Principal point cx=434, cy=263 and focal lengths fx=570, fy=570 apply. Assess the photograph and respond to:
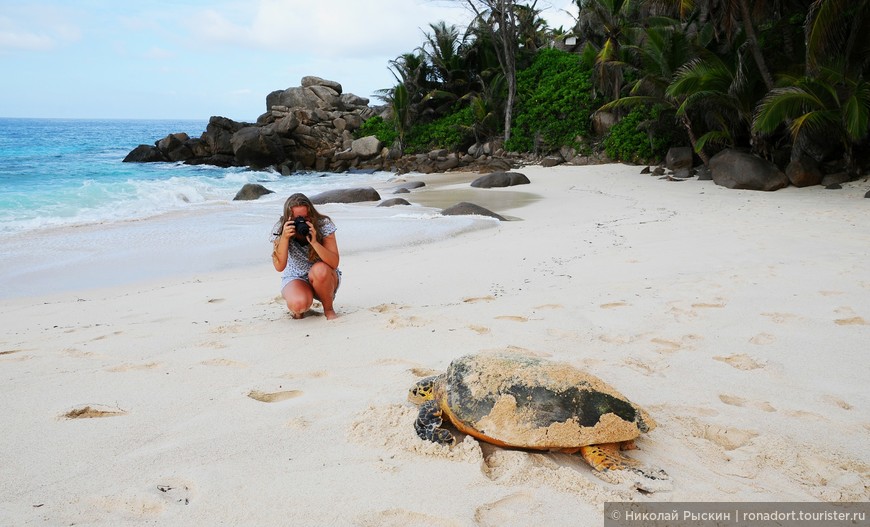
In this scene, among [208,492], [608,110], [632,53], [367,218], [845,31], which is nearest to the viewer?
[208,492]

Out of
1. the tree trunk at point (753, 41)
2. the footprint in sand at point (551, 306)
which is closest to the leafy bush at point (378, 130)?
the tree trunk at point (753, 41)

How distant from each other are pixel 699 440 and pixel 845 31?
11760 mm

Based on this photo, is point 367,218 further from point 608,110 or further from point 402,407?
point 608,110

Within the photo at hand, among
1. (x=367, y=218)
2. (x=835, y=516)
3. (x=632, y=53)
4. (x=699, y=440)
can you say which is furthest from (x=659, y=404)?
(x=632, y=53)

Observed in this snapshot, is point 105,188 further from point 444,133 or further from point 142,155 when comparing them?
point 142,155

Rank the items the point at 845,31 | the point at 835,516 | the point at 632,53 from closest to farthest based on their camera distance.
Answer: the point at 835,516
the point at 845,31
the point at 632,53

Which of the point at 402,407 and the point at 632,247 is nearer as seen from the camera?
the point at 402,407

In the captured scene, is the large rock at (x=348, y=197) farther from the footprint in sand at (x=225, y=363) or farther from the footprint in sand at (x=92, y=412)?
the footprint in sand at (x=92, y=412)

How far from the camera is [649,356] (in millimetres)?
3312

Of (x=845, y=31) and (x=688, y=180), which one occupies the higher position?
(x=845, y=31)

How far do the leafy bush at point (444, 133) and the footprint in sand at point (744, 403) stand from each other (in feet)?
71.4

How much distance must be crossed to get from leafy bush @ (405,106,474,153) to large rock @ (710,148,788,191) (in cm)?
1297

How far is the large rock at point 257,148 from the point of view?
24.9 meters

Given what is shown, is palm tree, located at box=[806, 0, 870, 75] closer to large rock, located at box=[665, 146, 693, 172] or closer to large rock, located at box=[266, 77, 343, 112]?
large rock, located at box=[665, 146, 693, 172]
